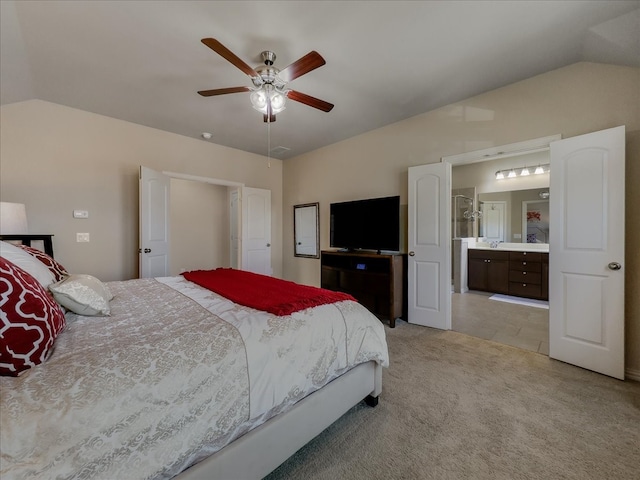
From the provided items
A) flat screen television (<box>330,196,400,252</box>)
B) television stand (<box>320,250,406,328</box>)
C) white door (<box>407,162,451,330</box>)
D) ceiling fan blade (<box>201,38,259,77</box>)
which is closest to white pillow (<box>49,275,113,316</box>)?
ceiling fan blade (<box>201,38,259,77</box>)

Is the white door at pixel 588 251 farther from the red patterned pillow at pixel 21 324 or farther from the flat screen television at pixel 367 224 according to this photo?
the red patterned pillow at pixel 21 324

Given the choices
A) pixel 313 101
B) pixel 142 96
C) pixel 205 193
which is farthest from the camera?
pixel 205 193

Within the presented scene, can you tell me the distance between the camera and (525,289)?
14.6 feet

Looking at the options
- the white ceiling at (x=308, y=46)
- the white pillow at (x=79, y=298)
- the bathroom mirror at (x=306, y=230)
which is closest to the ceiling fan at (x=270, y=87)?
the white ceiling at (x=308, y=46)

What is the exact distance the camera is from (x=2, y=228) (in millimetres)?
2258

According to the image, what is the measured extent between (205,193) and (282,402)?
5.17 meters

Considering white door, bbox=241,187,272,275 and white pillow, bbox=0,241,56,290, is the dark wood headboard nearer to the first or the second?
white pillow, bbox=0,241,56,290

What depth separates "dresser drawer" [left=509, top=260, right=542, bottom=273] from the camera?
14.1 feet

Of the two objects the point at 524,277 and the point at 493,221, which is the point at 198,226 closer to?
the point at 493,221

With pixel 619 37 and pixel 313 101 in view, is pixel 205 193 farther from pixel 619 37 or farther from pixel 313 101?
pixel 619 37

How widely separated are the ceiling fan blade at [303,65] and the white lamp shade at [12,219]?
265 cm

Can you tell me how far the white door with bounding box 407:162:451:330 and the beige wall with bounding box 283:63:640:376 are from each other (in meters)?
0.29

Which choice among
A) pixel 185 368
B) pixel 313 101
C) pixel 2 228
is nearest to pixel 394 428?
pixel 185 368

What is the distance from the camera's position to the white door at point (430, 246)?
307 cm
